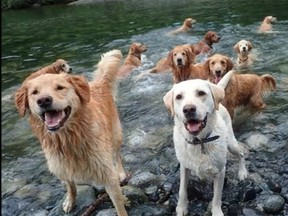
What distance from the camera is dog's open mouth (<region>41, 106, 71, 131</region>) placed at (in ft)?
10.8

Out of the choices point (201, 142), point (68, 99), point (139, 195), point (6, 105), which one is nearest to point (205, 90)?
point (201, 142)

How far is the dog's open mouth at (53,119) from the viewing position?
3277 millimetres

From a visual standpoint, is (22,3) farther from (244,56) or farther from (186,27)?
(244,56)

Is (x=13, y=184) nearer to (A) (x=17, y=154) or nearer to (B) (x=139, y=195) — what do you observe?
(A) (x=17, y=154)

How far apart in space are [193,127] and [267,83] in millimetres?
3776

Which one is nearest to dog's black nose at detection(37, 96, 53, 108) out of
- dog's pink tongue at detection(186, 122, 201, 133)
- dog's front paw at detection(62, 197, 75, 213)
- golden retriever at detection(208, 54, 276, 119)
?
dog's pink tongue at detection(186, 122, 201, 133)

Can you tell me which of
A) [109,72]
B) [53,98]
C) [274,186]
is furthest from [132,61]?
[53,98]

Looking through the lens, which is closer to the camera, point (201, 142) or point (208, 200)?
point (201, 142)

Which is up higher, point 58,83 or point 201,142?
point 58,83

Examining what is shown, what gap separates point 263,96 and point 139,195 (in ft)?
11.9

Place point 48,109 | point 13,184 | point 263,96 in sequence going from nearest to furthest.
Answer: point 48,109, point 13,184, point 263,96

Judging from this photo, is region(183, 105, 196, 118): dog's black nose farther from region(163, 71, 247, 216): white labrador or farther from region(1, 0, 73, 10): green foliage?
region(1, 0, 73, 10): green foliage

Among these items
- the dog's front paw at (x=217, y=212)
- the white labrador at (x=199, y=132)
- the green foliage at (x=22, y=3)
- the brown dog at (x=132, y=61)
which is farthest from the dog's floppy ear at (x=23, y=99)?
the green foliage at (x=22, y=3)

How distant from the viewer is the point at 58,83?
3.40 metres
